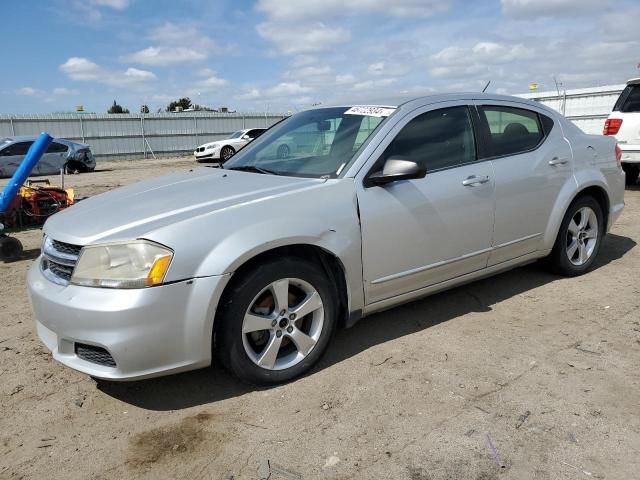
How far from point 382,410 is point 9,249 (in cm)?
512

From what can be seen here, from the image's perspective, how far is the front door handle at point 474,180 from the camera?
3.79m

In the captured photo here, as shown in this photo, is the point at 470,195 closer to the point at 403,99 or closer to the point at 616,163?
the point at 403,99

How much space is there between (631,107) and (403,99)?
6.83 metres

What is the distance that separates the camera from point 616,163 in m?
4.99

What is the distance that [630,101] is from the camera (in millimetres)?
8953

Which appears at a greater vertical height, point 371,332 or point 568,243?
point 568,243

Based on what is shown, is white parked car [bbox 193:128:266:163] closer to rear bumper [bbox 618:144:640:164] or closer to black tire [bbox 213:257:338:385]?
rear bumper [bbox 618:144:640:164]

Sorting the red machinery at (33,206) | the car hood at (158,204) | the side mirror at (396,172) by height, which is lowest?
the red machinery at (33,206)

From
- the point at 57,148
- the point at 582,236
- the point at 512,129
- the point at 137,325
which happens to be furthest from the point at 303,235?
the point at 57,148

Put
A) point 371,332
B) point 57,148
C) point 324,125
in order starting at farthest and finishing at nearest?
point 57,148
point 324,125
point 371,332

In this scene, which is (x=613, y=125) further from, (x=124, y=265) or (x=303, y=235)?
(x=124, y=265)

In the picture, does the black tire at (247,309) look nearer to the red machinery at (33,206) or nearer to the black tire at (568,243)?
the black tire at (568,243)

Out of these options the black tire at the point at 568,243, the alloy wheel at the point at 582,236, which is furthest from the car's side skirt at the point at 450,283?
the alloy wheel at the point at 582,236

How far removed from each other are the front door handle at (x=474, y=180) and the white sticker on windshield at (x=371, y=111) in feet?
2.34
